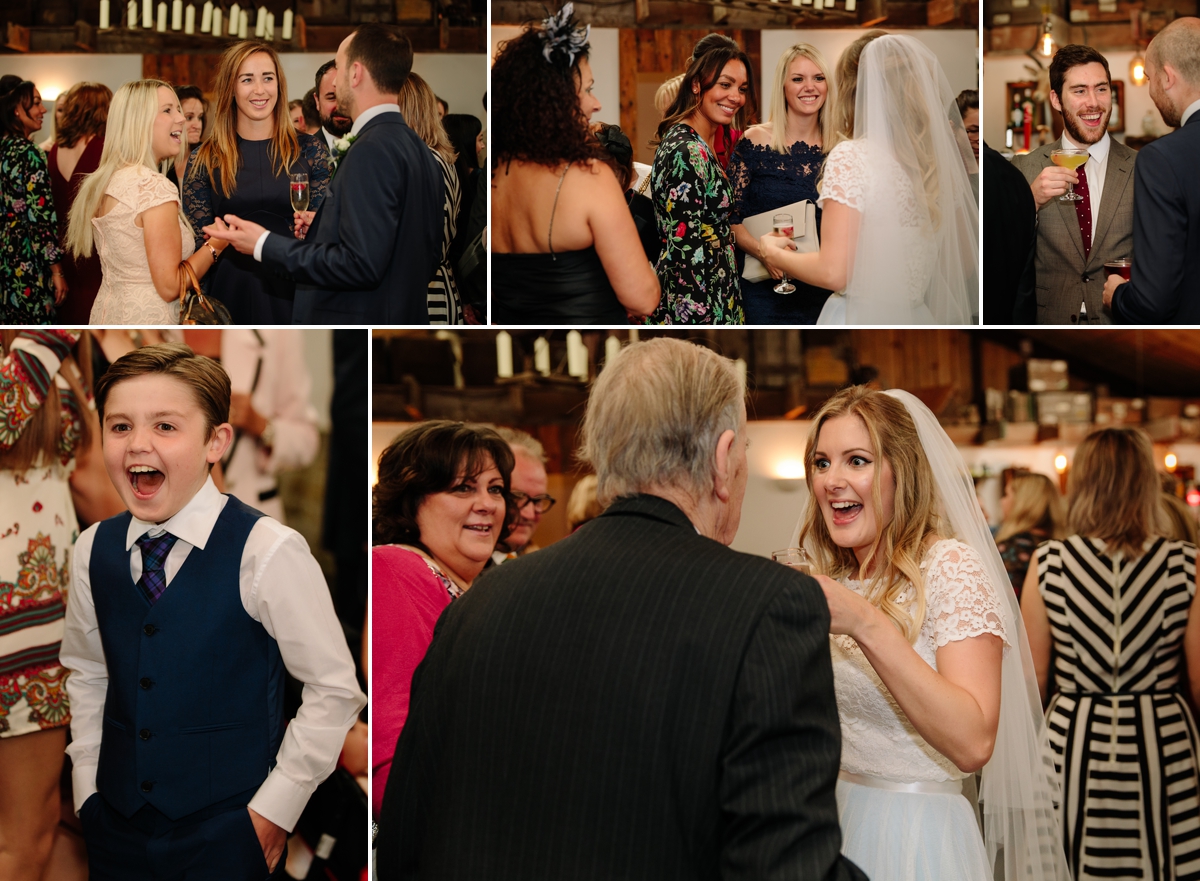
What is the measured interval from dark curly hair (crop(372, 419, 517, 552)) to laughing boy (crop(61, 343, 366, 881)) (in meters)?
0.25

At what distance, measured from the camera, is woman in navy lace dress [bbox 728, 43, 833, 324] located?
10.9ft

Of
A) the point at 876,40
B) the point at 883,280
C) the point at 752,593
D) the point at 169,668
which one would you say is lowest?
the point at 169,668

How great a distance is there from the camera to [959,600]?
2381 mm

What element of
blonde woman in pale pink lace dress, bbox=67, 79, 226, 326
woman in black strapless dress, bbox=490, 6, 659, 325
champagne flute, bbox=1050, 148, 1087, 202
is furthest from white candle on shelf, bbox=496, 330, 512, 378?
champagne flute, bbox=1050, 148, 1087, 202

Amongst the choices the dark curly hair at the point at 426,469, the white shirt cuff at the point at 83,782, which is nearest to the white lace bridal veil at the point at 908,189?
the dark curly hair at the point at 426,469

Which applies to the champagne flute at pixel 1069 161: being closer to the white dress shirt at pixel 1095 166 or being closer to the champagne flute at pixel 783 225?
the white dress shirt at pixel 1095 166

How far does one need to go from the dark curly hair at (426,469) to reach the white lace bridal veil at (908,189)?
1.16 m

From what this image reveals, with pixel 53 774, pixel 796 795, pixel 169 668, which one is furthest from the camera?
pixel 53 774

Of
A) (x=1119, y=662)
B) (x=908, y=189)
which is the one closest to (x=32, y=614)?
(x=908, y=189)

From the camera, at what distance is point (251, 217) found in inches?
133

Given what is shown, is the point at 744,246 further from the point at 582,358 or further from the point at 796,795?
the point at 796,795

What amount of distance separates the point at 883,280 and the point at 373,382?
1.54 m

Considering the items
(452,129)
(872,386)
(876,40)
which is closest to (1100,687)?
(872,386)

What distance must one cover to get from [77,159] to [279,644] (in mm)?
1647
